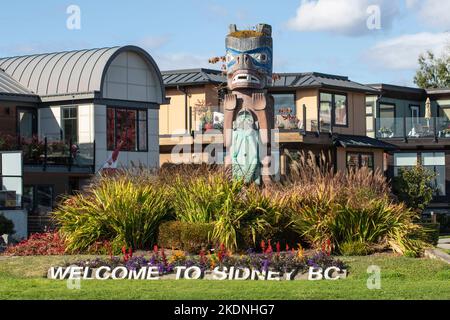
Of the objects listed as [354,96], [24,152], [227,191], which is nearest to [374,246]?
[227,191]

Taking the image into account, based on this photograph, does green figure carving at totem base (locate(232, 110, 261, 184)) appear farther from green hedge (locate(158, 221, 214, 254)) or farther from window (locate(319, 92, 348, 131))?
window (locate(319, 92, 348, 131))

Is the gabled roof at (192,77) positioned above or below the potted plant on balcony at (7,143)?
above

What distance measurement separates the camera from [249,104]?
28.0 m

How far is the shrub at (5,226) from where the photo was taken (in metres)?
28.4

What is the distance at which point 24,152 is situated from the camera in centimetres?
3403

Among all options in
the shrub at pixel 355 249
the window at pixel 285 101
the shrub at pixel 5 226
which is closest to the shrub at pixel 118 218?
the shrub at pixel 355 249

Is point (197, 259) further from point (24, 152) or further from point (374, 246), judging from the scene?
point (24, 152)

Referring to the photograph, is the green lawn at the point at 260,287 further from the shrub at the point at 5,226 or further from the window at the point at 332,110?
the window at the point at 332,110

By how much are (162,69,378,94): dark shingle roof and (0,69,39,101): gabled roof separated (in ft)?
34.2

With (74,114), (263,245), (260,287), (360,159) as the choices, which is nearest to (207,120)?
(74,114)

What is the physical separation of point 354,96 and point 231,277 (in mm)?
33957

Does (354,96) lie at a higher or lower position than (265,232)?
higher

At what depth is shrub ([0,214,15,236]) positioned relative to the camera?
28406 mm

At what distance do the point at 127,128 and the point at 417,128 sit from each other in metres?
19.1
